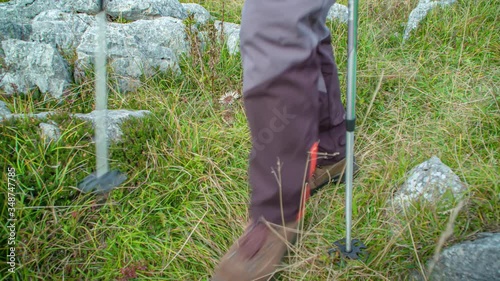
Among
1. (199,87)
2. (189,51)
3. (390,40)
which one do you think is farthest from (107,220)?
(390,40)

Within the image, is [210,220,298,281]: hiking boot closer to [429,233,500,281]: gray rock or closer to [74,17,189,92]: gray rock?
[429,233,500,281]: gray rock

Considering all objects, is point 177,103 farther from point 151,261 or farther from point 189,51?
point 151,261

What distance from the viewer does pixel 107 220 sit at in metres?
2.22

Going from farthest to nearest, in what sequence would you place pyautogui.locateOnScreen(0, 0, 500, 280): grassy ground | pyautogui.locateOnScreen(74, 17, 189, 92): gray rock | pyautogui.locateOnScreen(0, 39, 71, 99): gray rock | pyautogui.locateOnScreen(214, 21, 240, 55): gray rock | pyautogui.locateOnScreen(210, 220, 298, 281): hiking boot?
pyautogui.locateOnScreen(214, 21, 240, 55): gray rock → pyautogui.locateOnScreen(74, 17, 189, 92): gray rock → pyautogui.locateOnScreen(0, 39, 71, 99): gray rock → pyautogui.locateOnScreen(0, 0, 500, 280): grassy ground → pyautogui.locateOnScreen(210, 220, 298, 281): hiking boot

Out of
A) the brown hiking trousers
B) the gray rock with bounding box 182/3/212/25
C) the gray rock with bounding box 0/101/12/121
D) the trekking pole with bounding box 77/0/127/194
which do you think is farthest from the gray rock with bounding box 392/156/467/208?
the gray rock with bounding box 182/3/212/25

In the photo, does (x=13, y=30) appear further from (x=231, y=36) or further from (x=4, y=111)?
(x=231, y=36)

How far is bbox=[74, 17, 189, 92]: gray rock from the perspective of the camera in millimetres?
3082

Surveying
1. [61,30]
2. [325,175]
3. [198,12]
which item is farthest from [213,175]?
[198,12]

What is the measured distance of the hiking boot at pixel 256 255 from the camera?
1.82 metres

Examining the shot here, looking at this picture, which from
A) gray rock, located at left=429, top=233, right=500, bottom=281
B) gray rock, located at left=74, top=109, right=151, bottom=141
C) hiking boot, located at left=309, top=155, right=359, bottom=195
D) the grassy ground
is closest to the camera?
gray rock, located at left=429, top=233, right=500, bottom=281

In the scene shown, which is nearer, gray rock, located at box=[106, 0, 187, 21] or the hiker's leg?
the hiker's leg

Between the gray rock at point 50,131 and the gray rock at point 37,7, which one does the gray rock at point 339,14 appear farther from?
the gray rock at point 50,131

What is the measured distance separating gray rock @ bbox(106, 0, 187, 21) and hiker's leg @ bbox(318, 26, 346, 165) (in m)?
2.00

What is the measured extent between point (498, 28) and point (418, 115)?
3.87 ft
